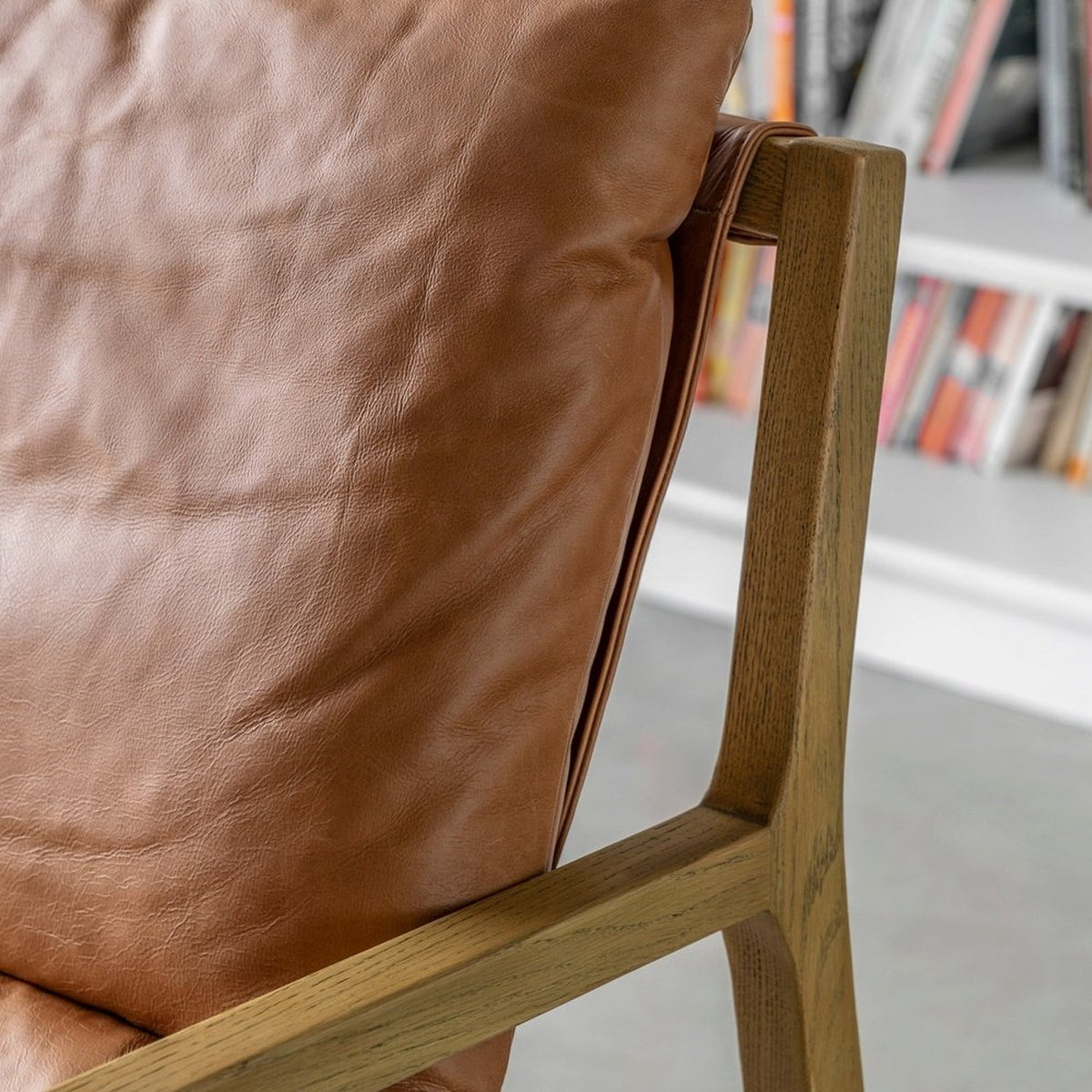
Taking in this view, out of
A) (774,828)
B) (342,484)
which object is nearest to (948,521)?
(774,828)

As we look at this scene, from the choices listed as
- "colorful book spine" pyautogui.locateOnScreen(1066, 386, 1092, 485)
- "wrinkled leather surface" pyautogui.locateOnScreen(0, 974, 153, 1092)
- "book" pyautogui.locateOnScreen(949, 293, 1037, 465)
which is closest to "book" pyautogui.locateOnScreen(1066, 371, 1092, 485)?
"colorful book spine" pyautogui.locateOnScreen(1066, 386, 1092, 485)

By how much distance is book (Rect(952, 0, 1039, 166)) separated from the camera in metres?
1.88

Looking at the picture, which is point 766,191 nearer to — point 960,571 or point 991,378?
point 960,571

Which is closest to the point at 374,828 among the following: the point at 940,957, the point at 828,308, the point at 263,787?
the point at 263,787

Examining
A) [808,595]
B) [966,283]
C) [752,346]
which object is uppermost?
[808,595]

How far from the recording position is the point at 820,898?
2.41 ft

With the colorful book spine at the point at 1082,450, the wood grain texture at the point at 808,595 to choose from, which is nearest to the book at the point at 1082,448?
the colorful book spine at the point at 1082,450

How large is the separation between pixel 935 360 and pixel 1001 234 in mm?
203

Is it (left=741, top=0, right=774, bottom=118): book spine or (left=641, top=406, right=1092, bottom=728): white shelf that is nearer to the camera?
(left=641, top=406, right=1092, bottom=728): white shelf

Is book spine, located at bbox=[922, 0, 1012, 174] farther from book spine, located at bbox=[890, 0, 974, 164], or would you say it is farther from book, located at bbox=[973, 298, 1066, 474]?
book, located at bbox=[973, 298, 1066, 474]

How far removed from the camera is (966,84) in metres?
1.92

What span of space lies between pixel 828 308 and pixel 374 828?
11.4 inches

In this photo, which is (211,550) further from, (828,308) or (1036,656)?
(1036,656)

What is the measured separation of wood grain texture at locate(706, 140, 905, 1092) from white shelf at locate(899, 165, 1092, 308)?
1162mm
